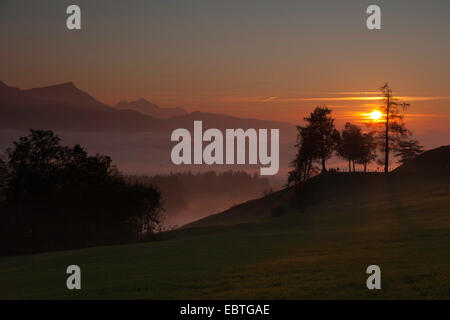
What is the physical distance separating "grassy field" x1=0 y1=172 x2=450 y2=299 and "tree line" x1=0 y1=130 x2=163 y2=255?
96.2 feet

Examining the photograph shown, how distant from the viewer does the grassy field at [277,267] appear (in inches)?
909

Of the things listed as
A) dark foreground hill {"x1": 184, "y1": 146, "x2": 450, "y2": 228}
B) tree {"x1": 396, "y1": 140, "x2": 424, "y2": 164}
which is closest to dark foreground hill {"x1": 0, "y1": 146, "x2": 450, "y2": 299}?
dark foreground hill {"x1": 184, "y1": 146, "x2": 450, "y2": 228}

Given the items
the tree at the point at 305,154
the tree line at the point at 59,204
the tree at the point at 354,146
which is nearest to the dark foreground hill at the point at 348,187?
the tree at the point at 305,154

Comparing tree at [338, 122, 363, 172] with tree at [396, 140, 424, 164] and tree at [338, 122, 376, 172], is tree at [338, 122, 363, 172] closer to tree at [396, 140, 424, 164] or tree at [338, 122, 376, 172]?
tree at [338, 122, 376, 172]

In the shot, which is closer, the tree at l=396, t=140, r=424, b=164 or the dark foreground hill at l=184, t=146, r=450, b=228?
the dark foreground hill at l=184, t=146, r=450, b=228

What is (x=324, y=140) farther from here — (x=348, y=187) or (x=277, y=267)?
(x=277, y=267)

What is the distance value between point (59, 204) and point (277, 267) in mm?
52311

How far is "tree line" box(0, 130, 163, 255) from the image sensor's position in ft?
240

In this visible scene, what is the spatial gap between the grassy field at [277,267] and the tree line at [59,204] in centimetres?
2933

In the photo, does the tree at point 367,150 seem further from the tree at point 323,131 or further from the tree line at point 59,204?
the tree line at point 59,204

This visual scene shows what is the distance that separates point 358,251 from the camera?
3262 cm

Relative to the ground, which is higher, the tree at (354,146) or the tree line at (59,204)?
the tree at (354,146)

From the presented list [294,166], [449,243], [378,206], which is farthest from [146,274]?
[294,166]
